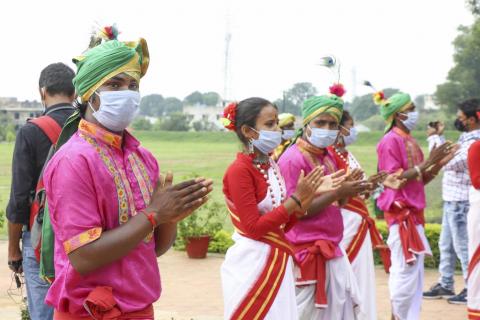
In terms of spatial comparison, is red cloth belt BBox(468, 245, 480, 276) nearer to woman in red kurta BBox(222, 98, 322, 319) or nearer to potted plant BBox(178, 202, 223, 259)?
woman in red kurta BBox(222, 98, 322, 319)

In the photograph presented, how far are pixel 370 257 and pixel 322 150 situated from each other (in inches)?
49.9

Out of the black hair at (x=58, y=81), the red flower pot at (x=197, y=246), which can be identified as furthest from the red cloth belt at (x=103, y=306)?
the red flower pot at (x=197, y=246)

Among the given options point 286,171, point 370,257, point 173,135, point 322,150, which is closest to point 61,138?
point 286,171

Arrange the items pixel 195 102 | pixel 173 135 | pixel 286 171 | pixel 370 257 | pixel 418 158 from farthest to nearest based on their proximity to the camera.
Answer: pixel 195 102, pixel 173 135, pixel 418 158, pixel 370 257, pixel 286 171

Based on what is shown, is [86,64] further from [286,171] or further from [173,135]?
[173,135]

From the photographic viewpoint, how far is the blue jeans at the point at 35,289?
4520 millimetres

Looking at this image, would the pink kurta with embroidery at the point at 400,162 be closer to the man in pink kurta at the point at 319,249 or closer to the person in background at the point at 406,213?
the person in background at the point at 406,213

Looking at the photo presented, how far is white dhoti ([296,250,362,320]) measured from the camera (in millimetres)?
5527

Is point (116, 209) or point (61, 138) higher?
point (61, 138)

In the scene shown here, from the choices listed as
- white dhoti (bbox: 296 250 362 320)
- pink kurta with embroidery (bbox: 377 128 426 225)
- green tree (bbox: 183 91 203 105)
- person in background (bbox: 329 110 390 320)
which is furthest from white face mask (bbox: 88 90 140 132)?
green tree (bbox: 183 91 203 105)

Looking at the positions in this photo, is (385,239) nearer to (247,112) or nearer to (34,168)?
(247,112)

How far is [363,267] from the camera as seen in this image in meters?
6.43

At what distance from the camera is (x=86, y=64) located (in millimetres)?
3178

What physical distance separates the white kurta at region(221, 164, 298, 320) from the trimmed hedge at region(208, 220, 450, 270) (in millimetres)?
5790
